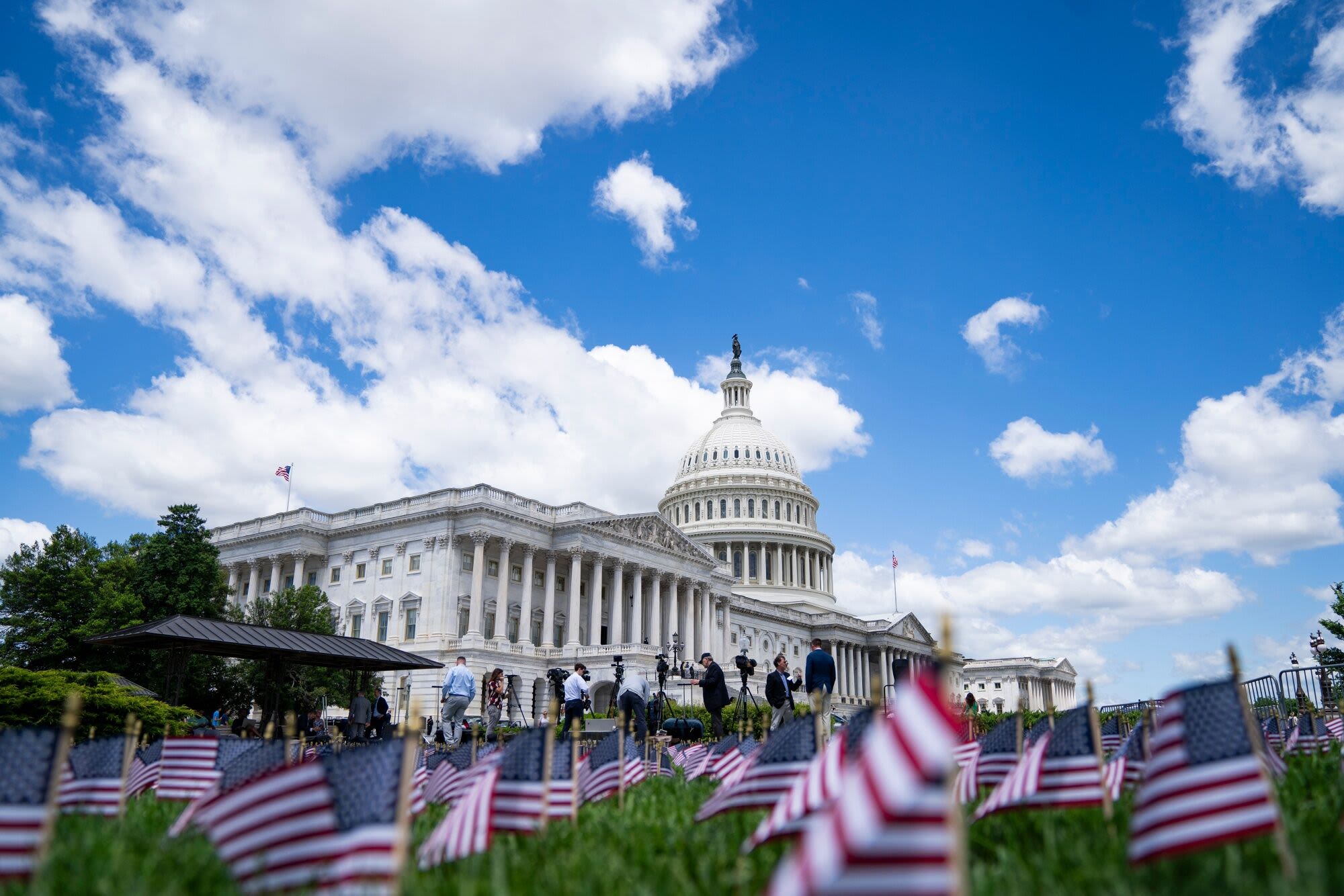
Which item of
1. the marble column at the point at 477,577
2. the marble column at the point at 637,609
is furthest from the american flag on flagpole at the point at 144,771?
the marble column at the point at 637,609

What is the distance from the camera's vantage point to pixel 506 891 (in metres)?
5.90

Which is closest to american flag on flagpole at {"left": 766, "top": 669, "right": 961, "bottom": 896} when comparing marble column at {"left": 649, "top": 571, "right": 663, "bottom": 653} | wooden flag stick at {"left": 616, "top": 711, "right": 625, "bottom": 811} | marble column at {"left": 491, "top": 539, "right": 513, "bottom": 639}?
wooden flag stick at {"left": 616, "top": 711, "right": 625, "bottom": 811}

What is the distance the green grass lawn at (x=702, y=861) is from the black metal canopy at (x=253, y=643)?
19991mm

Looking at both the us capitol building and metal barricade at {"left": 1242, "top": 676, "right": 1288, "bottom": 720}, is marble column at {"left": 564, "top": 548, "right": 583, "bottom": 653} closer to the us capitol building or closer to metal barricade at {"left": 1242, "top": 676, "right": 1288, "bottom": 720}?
the us capitol building

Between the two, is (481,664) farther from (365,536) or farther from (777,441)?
(777,441)

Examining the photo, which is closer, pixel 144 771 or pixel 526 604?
pixel 144 771

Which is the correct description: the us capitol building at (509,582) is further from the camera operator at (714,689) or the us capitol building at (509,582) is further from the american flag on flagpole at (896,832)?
the american flag on flagpole at (896,832)

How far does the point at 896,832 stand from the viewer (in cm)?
390

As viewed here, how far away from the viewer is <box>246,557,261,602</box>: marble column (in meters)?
80.9

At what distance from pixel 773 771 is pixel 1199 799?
162 inches

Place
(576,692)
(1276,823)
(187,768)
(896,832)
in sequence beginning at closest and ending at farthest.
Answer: (896,832) < (1276,823) < (187,768) < (576,692)

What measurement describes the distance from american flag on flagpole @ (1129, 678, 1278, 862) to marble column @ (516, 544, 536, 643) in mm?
68760

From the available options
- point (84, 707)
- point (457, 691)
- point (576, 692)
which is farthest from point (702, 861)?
point (84, 707)

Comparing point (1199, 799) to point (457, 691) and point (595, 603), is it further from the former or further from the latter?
point (595, 603)
